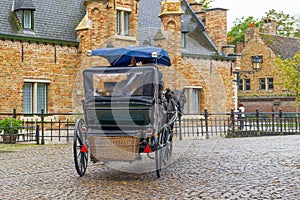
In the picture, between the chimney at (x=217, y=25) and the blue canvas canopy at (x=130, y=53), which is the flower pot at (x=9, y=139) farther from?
the chimney at (x=217, y=25)

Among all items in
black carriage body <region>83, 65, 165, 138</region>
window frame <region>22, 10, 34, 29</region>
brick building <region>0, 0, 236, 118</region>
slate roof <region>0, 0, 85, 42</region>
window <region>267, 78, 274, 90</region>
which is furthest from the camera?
window <region>267, 78, 274, 90</region>

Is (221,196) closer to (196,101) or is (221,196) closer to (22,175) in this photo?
(22,175)

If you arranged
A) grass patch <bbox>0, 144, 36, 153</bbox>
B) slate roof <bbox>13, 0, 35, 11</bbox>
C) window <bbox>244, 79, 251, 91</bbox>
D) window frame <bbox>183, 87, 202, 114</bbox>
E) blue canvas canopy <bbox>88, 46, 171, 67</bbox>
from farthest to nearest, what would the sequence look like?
window <bbox>244, 79, 251, 91</bbox>
window frame <bbox>183, 87, 202, 114</bbox>
slate roof <bbox>13, 0, 35, 11</bbox>
grass patch <bbox>0, 144, 36, 153</bbox>
blue canvas canopy <bbox>88, 46, 171, 67</bbox>

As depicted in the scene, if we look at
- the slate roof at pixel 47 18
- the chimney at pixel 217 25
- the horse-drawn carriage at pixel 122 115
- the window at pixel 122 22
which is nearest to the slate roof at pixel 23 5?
the slate roof at pixel 47 18

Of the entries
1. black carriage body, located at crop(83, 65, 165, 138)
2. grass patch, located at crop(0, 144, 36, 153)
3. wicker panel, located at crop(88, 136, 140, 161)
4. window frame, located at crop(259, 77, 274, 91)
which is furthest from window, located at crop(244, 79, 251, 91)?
wicker panel, located at crop(88, 136, 140, 161)

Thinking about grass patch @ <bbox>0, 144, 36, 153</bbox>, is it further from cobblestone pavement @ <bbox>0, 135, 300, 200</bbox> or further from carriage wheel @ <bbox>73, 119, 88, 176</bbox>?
carriage wheel @ <bbox>73, 119, 88, 176</bbox>

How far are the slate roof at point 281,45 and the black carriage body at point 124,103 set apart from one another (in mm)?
44418

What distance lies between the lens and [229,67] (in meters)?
33.0

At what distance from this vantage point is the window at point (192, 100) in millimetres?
31016

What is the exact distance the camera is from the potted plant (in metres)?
18.1

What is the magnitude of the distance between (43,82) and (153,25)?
850 cm

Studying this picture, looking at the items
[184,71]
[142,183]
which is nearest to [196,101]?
[184,71]

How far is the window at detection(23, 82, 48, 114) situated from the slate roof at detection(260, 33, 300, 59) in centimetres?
3326

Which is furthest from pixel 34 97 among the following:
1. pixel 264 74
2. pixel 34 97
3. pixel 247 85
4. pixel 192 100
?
pixel 247 85
